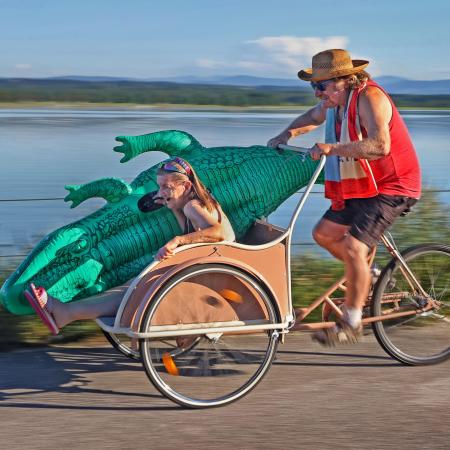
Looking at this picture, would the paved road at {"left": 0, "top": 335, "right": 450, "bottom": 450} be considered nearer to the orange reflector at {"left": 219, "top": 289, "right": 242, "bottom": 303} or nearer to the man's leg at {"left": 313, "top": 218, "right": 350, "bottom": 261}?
the orange reflector at {"left": 219, "top": 289, "right": 242, "bottom": 303}

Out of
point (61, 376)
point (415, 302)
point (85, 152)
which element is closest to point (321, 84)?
point (415, 302)

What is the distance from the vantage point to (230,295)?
5.24 m

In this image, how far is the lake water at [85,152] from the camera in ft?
29.3

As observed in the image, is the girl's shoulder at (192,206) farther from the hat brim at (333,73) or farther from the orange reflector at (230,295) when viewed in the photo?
the hat brim at (333,73)

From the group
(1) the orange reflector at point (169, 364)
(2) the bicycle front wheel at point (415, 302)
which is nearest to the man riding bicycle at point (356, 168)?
(2) the bicycle front wheel at point (415, 302)

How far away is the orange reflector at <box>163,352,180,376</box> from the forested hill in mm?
2657

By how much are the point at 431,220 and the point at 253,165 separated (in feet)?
8.48

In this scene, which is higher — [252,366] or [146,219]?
[146,219]

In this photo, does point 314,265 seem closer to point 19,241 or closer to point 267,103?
point 19,241

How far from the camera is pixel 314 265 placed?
25.0ft

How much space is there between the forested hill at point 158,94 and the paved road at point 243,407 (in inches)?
90.2

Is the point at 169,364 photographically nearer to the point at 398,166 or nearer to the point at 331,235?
the point at 331,235

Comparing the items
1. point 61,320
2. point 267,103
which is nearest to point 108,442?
point 61,320

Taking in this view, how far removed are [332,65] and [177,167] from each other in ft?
3.09
